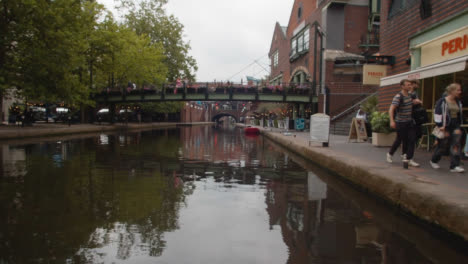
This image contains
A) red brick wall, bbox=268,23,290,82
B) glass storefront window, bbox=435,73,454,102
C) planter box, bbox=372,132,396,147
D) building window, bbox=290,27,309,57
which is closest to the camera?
glass storefront window, bbox=435,73,454,102

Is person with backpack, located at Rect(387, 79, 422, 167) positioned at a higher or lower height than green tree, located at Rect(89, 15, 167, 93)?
lower

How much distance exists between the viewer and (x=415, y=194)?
17.2ft

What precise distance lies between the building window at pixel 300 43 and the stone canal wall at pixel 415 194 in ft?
111

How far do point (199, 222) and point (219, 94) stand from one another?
34.7 m

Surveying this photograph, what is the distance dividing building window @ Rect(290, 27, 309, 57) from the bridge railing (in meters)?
4.64

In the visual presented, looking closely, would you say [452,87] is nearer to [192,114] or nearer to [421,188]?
[421,188]

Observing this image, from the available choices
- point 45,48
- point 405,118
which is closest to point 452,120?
point 405,118

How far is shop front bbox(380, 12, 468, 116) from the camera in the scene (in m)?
10.2

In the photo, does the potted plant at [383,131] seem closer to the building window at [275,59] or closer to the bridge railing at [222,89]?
the bridge railing at [222,89]

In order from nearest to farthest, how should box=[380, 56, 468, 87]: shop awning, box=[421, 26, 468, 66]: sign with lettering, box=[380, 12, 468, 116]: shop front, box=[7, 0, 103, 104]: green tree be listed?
box=[380, 56, 468, 87]: shop awning → box=[380, 12, 468, 116]: shop front → box=[421, 26, 468, 66]: sign with lettering → box=[7, 0, 103, 104]: green tree

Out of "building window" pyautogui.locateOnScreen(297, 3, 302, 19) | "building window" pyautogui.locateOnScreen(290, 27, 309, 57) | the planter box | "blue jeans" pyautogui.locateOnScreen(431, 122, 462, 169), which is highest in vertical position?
"building window" pyautogui.locateOnScreen(297, 3, 302, 19)

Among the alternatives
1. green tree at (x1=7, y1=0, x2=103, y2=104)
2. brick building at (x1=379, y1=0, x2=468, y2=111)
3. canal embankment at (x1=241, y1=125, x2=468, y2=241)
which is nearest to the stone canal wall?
canal embankment at (x1=241, y1=125, x2=468, y2=241)

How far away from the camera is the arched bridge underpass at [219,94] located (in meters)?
37.1

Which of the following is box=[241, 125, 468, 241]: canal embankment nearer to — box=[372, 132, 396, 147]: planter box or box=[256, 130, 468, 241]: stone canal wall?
box=[256, 130, 468, 241]: stone canal wall
